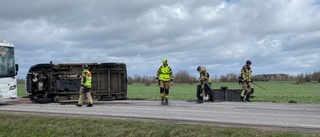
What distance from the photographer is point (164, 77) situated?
1720 cm

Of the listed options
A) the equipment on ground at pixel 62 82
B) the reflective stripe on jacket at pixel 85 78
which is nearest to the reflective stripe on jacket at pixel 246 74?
the equipment on ground at pixel 62 82

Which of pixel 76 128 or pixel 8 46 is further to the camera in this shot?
pixel 8 46

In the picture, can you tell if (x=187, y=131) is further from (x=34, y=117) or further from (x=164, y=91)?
(x=164, y=91)

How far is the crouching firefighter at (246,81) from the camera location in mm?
18344

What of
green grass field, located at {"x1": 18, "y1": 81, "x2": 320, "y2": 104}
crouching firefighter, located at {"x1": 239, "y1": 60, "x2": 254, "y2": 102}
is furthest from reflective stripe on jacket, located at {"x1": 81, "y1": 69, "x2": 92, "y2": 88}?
green grass field, located at {"x1": 18, "y1": 81, "x2": 320, "y2": 104}

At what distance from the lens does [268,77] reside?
98.5m

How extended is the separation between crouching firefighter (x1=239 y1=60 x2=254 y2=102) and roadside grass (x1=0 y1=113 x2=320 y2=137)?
31.1 feet

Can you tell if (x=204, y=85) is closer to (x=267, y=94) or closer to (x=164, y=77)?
(x=164, y=77)

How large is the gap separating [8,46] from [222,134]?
1311 centimetres

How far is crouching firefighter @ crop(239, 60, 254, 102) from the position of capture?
1834 cm

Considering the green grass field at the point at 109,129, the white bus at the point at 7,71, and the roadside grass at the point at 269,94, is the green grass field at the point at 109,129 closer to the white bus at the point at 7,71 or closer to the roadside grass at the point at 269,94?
the white bus at the point at 7,71

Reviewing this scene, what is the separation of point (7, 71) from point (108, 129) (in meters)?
10.3

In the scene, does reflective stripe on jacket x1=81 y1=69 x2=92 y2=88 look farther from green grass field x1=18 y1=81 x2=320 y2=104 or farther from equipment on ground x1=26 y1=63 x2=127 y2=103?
green grass field x1=18 y1=81 x2=320 y2=104

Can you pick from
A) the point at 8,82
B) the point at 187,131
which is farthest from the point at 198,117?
the point at 8,82
